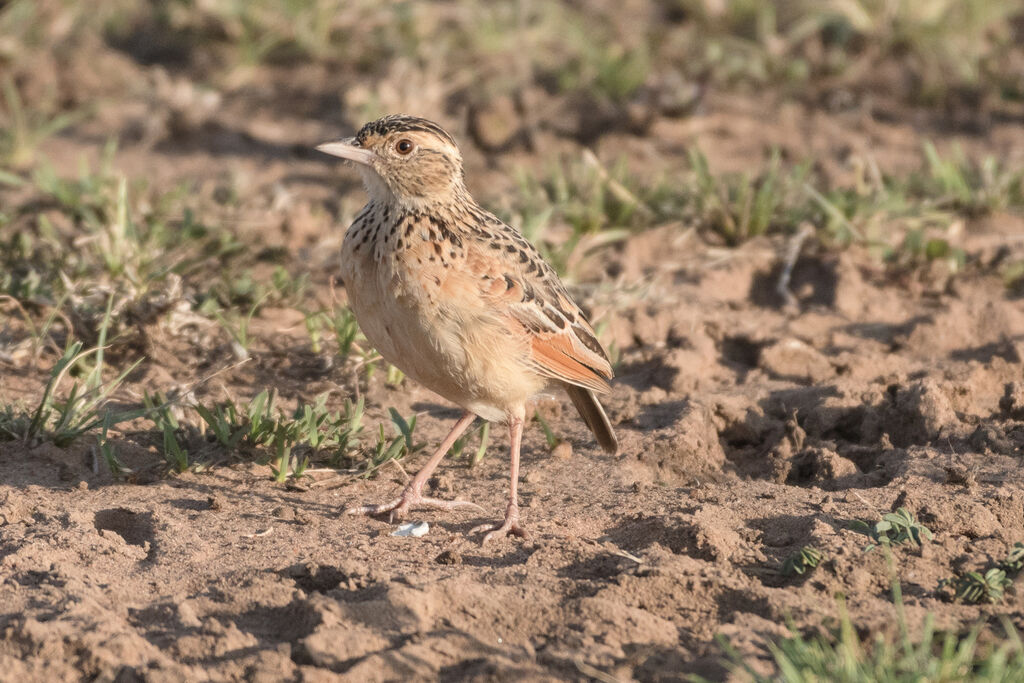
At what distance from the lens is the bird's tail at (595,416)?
5844mm

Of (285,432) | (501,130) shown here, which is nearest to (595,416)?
(285,432)

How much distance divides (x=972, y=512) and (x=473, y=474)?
2.24 metres

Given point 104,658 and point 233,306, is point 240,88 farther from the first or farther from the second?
point 104,658

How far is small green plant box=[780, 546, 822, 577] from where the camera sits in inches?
183

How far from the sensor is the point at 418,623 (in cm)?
424

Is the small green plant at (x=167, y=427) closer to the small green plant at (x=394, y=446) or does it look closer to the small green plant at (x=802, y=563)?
A: the small green plant at (x=394, y=446)

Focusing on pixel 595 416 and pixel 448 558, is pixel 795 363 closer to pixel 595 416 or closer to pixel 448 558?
pixel 595 416

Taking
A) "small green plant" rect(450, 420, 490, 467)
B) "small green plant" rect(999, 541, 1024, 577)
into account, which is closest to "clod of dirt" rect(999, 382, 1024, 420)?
"small green plant" rect(999, 541, 1024, 577)

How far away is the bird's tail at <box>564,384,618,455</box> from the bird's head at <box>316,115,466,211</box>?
108 centimetres

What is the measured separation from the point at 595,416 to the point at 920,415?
5.22ft

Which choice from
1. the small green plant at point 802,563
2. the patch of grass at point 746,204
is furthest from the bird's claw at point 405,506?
the patch of grass at point 746,204

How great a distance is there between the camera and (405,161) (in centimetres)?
562

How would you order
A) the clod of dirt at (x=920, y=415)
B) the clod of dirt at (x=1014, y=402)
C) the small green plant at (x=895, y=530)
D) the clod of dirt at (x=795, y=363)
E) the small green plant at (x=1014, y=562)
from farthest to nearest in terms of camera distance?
the clod of dirt at (x=795, y=363)
the clod of dirt at (x=1014, y=402)
the clod of dirt at (x=920, y=415)
the small green plant at (x=895, y=530)
the small green plant at (x=1014, y=562)

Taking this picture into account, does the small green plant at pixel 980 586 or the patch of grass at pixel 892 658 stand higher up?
the small green plant at pixel 980 586
